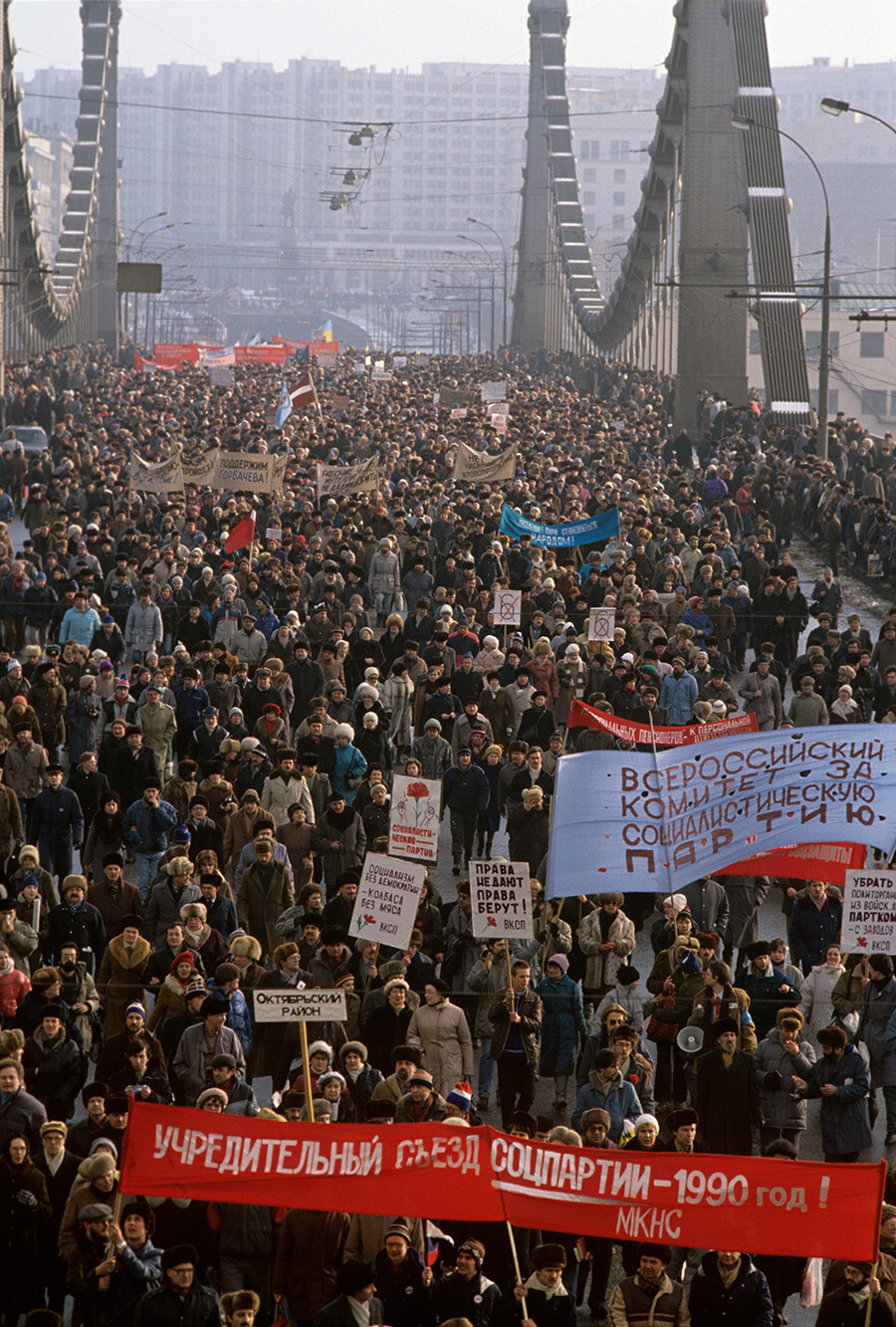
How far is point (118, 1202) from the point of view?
7.48 m

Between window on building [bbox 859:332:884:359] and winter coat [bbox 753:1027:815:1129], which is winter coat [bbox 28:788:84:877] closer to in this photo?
winter coat [bbox 753:1027:815:1129]

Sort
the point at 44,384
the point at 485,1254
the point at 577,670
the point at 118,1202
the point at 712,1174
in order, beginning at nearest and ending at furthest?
the point at 712,1174, the point at 118,1202, the point at 485,1254, the point at 577,670, the point at 44,384

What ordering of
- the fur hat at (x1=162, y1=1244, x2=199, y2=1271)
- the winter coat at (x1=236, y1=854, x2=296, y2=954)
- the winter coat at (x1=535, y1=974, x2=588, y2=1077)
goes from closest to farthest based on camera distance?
1. the fur hat at (x1=162, y1=1244, x2=199, y2=1271)
2. the winter coat at (x1=535, y1=974, x2=588, y2=1077)
3. the winter coat at (x1=236, y1=854, x2=296, y2=954)

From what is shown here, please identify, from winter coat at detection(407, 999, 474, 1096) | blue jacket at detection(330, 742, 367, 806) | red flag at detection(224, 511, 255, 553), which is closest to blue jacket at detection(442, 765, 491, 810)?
blue jacket at detection(330, 742, 367, 806)

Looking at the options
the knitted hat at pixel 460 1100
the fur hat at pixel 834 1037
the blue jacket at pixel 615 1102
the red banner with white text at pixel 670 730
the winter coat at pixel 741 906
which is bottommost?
the winter coat at pixel 741 906

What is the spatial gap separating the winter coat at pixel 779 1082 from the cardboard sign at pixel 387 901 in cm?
188

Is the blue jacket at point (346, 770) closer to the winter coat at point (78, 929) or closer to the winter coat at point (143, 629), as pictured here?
the winter coat at point (78, 929)

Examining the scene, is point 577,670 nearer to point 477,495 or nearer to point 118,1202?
point 118,1202

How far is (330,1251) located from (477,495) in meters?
21.7

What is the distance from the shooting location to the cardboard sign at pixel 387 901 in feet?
33.0

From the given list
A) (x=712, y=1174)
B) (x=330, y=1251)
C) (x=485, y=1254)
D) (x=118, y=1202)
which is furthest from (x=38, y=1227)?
(x=712, y=1174)

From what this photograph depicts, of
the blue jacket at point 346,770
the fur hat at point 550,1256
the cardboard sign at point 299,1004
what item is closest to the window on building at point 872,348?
the blue jacket at point 346,770

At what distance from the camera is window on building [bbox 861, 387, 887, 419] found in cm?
8850

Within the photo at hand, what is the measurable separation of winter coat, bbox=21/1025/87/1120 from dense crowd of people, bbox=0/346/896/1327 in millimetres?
19
